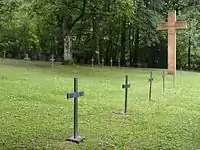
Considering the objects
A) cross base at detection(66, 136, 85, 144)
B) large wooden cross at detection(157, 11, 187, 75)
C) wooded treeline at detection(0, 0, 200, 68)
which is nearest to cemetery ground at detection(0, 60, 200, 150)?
cross base at detection(66, 136, 85, 144)

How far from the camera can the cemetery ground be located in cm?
725

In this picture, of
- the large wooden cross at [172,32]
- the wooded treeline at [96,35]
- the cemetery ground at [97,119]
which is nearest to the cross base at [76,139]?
the cemetery ground at [97,119]

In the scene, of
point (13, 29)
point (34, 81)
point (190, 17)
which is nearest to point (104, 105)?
point (190, 17)

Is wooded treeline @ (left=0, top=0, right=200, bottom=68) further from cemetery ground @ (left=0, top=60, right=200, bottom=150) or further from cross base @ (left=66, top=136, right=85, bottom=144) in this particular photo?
cross base @ (left=66, top=136, right=85, bottom=144)

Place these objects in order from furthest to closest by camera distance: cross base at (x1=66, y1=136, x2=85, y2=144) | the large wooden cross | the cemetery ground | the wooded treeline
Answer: the wooded treeline → the large wooden cross → the cemetery ground → cross base at (x1=66, y1=136, x2=85, y2=144)

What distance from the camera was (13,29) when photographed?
3744cm

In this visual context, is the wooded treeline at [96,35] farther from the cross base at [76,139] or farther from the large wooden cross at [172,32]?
the cross base at [76,139]

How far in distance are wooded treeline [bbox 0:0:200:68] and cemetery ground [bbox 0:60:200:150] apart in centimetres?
1203

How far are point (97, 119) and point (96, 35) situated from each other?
79.5 feet

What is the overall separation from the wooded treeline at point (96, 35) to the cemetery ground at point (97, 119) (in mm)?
12026

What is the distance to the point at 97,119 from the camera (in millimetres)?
9180

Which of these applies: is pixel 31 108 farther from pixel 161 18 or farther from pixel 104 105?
pixel 161 18

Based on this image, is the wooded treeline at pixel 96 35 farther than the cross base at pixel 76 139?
Yes

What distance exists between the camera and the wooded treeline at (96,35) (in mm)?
26359
